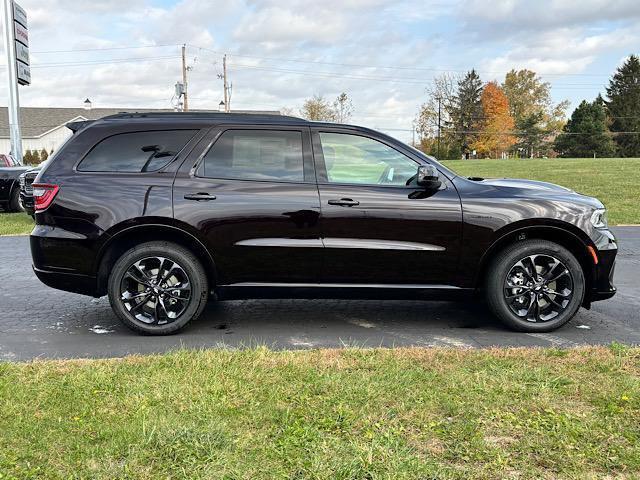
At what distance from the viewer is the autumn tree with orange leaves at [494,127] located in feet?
250

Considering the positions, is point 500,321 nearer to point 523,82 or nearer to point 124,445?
point 124,445

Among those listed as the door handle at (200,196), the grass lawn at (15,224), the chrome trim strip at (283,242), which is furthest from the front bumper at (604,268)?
the grass lawn at (15,224)

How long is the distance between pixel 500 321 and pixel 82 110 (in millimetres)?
64402

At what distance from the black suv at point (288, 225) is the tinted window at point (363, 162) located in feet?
0.04

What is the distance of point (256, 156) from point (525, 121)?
8269 cm

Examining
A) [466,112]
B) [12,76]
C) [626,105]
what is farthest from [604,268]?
[626,105]

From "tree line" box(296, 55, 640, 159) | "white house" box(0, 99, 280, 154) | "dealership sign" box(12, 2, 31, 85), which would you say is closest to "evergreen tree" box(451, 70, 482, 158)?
"tree line" box(296, 55, 640, 159)

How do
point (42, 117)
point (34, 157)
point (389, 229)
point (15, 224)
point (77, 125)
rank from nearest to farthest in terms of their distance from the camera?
point (389, 229) → point (77, 125) → point (15, 224) → point (34, 157) → point (42, 117)

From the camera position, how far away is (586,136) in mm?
71000

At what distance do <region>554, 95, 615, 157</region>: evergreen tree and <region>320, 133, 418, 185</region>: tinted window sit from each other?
7331 cm

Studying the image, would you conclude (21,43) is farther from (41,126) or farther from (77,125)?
(41,126)

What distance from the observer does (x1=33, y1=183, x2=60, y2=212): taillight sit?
4688 millimetres

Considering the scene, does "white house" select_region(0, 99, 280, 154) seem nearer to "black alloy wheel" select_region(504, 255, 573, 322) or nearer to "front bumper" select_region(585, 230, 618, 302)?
"black alloy wheel" select_region(504, 255, 573, 322)

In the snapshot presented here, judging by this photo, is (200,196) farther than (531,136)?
No
